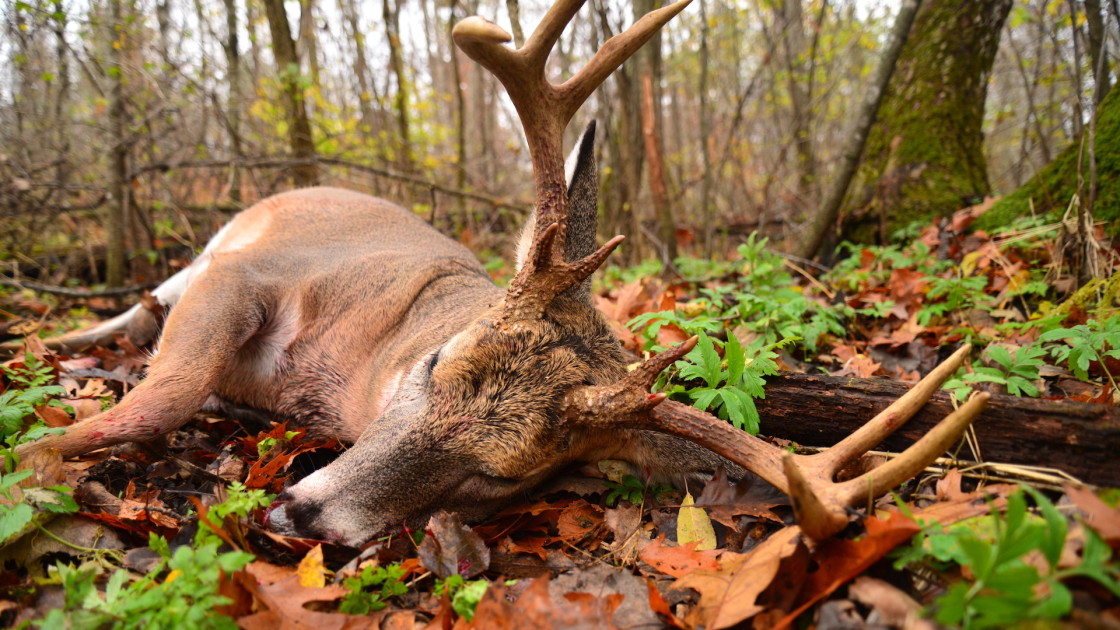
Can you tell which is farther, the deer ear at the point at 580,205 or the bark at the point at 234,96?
the bark at the point at 234,96

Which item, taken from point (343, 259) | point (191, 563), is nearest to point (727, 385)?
point (191, 563)

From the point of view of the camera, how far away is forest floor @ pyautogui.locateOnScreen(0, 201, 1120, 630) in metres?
1.60

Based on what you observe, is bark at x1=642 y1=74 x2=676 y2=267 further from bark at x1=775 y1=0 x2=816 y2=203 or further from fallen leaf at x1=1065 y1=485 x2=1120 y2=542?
fallen leaf at x1=1065 y1=485 x2=1120 y2=542

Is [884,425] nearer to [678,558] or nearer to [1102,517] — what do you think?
[1102,517]

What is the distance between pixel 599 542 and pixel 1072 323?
9.59ft

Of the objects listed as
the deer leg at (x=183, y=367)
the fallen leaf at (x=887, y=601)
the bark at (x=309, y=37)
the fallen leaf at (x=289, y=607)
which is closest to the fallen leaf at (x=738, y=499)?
the fallen leaf at (x=887, y=601)

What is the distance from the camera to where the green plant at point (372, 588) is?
1.93m

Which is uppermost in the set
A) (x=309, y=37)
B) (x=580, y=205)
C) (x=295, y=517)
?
(x=309, y=37)

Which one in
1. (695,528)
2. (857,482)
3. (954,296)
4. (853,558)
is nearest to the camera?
(853,558)

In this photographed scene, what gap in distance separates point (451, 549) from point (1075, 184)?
204 inches

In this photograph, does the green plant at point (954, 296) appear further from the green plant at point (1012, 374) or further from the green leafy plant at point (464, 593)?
the green leafy plant at point (464, 593)

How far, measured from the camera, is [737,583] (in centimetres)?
190

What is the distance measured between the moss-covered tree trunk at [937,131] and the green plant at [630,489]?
4648mm

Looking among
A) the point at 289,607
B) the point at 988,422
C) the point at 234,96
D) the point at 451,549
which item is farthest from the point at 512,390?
the point at 234,96
